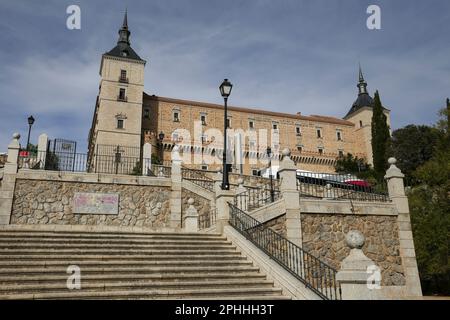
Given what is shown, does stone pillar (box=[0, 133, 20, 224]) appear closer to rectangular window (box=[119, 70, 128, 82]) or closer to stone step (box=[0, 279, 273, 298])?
stone step (box=[0, 279, 273, 298])

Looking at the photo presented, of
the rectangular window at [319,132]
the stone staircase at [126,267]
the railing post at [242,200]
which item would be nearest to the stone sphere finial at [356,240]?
the stone staircase at [126,267]

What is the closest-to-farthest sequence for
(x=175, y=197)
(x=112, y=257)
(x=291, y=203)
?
(x=112, y=257) < (x=291, y=203) < (x=175, y=197)

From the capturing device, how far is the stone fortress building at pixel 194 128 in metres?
46.2

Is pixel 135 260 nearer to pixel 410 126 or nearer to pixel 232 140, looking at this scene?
pixel 232 140

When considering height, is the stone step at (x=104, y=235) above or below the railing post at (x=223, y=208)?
below

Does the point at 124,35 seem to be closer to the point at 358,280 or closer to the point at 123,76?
the point at 123,76

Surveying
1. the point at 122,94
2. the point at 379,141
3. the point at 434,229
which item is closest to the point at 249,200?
the point at 434,229

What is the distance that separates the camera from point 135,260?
8.80m

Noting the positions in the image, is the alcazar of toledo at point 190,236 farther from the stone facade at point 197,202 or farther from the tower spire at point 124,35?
the tower spire at point 124,35

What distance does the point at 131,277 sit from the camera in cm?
774

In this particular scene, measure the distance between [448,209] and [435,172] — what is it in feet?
8.99

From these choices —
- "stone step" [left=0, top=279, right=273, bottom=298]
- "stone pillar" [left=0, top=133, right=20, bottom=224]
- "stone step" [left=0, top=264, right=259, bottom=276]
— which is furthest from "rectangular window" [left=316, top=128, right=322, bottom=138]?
"stone step" [left=0, top=279, right=273, bottom=298]

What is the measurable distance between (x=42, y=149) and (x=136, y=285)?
50.1 feet

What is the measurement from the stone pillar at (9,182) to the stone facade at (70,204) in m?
0.21
